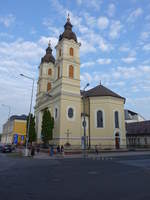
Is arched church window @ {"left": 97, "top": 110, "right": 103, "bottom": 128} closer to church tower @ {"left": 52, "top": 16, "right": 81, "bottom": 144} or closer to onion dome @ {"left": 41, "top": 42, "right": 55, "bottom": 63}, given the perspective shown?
church tower @ {"left": 52, "top": 16, "right": 81, "bottom": 144}

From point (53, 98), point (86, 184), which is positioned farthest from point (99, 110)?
point (86, 184)

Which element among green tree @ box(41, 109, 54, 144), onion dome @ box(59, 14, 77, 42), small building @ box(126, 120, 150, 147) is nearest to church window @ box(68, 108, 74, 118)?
green tree @ box(41, 109, 54, 144)

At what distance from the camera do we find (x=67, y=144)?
1395 inches

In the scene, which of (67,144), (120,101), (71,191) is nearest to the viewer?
(71,191)

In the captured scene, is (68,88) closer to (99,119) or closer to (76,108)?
(76,108)

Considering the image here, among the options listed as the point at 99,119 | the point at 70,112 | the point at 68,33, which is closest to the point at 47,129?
the point at 70,112

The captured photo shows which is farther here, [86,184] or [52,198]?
[86,184]

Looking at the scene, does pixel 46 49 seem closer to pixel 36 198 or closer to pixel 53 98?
pixel 53 98

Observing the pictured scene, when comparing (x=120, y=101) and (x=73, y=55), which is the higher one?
(x=73, y=55)

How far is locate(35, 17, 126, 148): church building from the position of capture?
37.0m

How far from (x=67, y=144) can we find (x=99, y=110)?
11.4 m

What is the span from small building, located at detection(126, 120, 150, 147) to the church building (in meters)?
14.8

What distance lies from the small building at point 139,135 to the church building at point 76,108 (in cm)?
1481

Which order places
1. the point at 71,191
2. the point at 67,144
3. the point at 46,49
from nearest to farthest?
the point at 71,191, the point at 67,144, the point at 46,49
